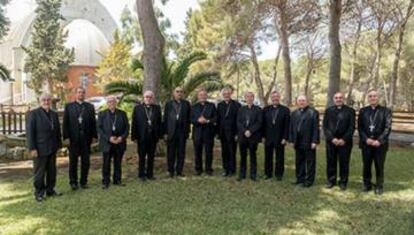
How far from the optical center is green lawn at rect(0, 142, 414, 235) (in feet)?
21.0

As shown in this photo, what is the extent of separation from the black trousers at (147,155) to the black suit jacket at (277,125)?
87.8 inches

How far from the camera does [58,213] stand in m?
7.05

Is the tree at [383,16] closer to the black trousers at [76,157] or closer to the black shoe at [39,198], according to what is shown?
the black trousers at [76,157]

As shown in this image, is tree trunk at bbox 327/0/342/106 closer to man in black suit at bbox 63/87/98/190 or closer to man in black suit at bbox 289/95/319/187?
man in black suit at bbox 289/95/319/187

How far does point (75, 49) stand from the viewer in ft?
183

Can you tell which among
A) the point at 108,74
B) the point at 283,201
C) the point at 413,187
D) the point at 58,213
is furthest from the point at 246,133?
the point at 108,74

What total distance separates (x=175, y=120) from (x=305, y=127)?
2555 mm

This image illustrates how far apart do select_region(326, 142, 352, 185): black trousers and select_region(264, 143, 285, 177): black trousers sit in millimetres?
971

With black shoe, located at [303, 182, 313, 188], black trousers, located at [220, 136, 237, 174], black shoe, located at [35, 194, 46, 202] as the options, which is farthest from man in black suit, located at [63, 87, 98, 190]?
black shoe, located at [303, 182, 313, 188]

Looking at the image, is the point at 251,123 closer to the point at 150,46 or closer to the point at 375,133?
the point at 375,133

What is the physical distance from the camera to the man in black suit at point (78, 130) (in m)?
8.46

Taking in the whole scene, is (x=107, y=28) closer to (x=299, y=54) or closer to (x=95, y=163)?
(x=299, y=54)

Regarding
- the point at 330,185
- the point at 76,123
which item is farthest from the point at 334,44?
the point at 76,123

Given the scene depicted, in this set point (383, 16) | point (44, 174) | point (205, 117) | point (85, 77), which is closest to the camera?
point (44, 174)
